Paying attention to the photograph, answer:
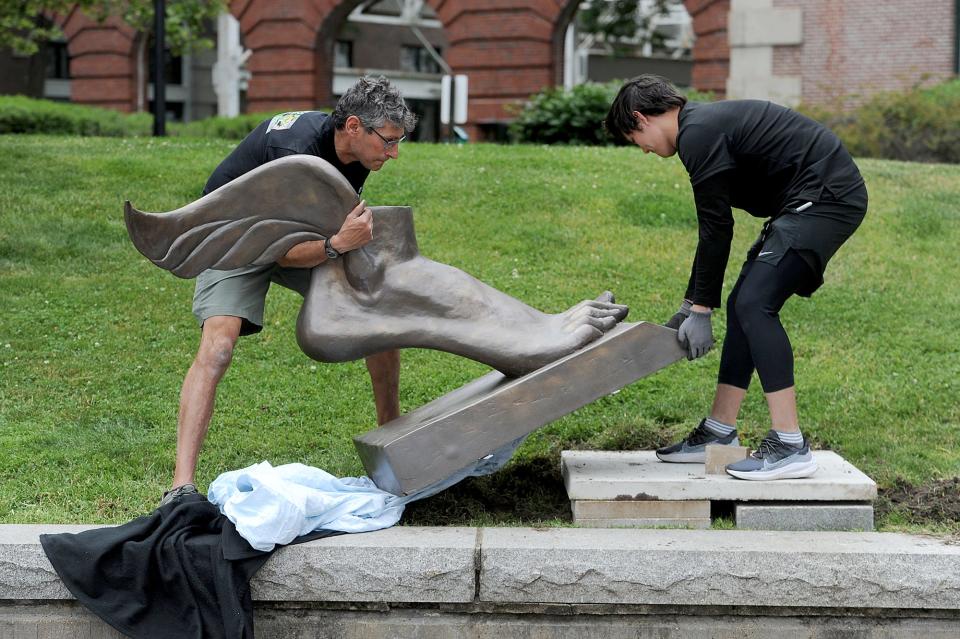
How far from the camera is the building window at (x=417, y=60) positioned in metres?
37.7

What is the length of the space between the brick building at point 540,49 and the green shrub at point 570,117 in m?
1.93

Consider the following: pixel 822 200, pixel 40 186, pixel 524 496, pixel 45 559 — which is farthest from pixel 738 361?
pixel 40 186

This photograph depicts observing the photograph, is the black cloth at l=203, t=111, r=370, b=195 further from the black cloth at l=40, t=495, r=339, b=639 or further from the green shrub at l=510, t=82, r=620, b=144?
the green shrub at l=510, t=82, r=620, b=144

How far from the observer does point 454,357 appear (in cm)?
665

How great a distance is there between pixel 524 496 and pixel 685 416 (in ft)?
4.25

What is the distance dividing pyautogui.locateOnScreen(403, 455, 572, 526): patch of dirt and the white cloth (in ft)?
0.72

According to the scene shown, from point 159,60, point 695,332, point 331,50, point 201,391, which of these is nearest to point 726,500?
point 695,332

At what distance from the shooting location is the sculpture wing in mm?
4090

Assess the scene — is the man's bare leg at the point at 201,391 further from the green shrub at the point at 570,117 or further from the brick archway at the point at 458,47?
the brick archway at the point at 458,47

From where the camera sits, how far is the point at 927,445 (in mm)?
5367

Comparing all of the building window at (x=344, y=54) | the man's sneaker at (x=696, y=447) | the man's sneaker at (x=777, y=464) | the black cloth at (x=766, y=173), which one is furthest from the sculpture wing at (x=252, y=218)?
the building window at (x=344, y=54)

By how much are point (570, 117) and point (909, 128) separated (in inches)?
167

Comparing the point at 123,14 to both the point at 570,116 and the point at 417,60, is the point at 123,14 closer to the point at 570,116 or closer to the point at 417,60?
the point at 570,116

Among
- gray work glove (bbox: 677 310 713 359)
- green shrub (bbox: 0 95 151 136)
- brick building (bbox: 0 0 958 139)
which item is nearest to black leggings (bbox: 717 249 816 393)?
gray work glove (bbox: 677 310 713 359)
